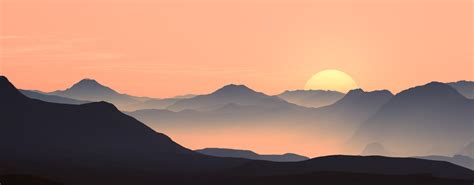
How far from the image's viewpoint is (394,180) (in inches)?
6959

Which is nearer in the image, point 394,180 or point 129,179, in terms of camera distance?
point 394,180

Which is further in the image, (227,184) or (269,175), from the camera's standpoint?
(269,175)

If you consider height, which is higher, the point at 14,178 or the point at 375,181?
the point at 375,181

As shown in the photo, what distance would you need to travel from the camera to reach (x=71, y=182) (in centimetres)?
18075

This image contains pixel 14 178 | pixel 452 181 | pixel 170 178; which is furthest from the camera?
pixel 170 178

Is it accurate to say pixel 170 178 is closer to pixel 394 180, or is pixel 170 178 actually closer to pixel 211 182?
pixel 211 182

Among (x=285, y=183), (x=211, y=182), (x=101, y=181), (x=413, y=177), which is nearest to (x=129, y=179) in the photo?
(x=101, y=181)

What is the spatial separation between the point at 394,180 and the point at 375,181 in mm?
3776

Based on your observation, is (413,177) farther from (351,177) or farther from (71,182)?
(71,182)

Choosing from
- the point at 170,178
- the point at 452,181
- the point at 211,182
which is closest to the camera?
the point at 452,181

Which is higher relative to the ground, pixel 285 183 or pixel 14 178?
pixel 285 183

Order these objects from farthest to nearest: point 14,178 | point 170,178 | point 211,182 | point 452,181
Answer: point 170,178
point 211,182
point 452,181
point 14,178

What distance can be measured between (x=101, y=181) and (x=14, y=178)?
36195 mm

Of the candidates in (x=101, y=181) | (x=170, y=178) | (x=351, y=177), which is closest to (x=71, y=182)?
(x=101, y=181)
